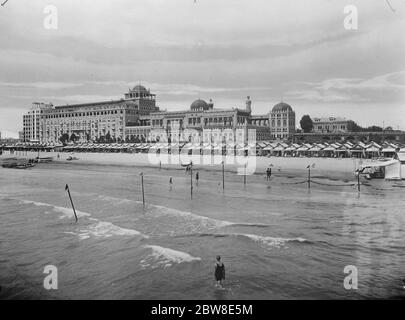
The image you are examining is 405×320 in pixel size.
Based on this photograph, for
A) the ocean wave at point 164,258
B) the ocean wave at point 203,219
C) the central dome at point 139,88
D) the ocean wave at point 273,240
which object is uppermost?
the central dome at point 139,88

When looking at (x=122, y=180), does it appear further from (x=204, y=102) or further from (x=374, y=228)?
(x=204, y=102)

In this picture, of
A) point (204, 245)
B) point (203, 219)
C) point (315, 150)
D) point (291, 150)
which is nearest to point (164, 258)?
point (204, 245)

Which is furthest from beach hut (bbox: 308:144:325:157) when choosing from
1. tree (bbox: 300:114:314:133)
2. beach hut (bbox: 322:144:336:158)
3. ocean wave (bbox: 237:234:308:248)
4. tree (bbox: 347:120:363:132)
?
ocean wave (bbox: 237:234:308:248)

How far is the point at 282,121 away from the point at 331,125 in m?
21.2

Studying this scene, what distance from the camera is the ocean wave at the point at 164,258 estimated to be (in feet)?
61.5

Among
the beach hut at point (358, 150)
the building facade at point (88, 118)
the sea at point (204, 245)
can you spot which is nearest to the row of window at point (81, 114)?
the building facade at point (88, 118)

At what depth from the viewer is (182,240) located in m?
22.2

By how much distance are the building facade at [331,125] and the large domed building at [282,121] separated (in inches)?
537

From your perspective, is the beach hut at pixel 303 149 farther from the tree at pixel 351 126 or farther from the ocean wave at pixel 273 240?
the ocean wave at pixel 273 240

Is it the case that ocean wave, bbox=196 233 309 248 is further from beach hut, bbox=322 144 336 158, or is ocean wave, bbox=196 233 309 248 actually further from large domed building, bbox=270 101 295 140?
large domed building, bbox=270 101 295 140

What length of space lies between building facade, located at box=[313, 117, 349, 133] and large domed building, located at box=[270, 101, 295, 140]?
44.8ft

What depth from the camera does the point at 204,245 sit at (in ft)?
69.9

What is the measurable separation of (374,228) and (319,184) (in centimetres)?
2159
